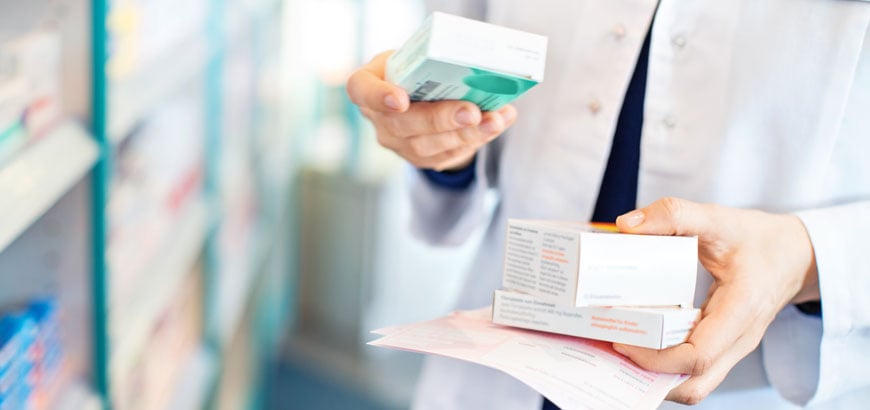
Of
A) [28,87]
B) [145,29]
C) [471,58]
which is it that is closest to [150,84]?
[145,29]

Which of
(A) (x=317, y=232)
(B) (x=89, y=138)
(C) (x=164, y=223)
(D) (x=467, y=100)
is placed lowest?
(A) (x=317, y=232)

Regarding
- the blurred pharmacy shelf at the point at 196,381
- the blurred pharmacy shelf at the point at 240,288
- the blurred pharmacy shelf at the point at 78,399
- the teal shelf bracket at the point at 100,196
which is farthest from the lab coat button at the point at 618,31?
the blurred pharmacy shelf at the point at 240,288

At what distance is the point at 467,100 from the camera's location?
0.88 meters

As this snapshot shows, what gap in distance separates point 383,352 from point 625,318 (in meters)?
2.35

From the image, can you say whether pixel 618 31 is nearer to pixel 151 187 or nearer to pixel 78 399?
pixel 78 399

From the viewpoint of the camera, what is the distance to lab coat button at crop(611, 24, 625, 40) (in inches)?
39.8

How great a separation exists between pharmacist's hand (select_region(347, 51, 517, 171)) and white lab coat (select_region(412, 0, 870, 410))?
0.46ft

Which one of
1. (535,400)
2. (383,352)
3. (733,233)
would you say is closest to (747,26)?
(733,233)

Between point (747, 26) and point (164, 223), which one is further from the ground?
point (747, 26)

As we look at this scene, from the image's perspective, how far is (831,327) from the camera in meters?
0.93

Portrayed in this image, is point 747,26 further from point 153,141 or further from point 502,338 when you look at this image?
point 153,141

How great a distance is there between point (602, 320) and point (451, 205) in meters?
0.48

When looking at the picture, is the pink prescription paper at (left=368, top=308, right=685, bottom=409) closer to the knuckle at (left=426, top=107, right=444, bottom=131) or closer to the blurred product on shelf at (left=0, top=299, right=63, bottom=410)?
the knuckle at (left=426, top=107, right=444, bottom=131)

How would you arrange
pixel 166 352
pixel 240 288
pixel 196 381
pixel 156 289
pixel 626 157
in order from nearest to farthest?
pixel 626 157, pixel 156 289, pixel 166 352, pixel 196 381, pixel 240 288
